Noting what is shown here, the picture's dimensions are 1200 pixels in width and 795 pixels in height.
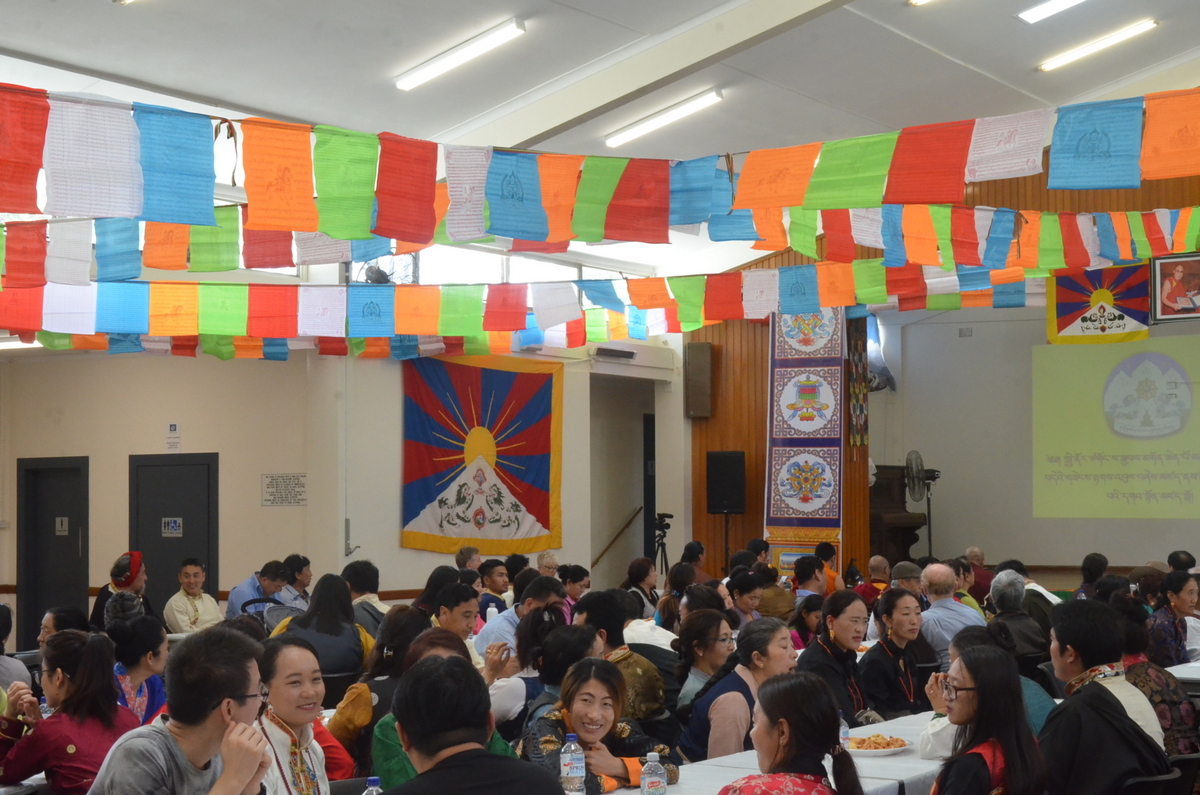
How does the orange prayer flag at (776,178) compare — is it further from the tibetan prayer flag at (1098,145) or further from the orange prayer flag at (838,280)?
the orange prayer flag at (838,280)

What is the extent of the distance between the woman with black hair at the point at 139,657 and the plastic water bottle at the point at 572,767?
1892mm

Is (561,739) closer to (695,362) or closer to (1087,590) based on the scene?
(1087,590)

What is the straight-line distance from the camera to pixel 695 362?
1452cm

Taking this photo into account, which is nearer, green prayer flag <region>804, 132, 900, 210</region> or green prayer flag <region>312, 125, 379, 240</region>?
green prayer flag <region>312, 125, 379, 240</region>

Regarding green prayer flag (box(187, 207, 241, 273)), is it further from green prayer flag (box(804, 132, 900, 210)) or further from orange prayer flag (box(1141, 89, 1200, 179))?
orange prayer flag (box(1141, 89, 1200, 179))

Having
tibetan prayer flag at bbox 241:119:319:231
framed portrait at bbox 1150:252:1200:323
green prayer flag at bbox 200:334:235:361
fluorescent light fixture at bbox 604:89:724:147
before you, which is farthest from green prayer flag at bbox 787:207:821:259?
framed portrait at bbox 1150:252:1200:323

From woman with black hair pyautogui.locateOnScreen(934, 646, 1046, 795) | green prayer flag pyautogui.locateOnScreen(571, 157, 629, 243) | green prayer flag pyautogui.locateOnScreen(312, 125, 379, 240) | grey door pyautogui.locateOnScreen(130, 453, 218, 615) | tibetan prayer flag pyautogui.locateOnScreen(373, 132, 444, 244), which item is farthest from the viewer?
grey door pyautogui.locateOnScreen(130, 453, 218, 615)

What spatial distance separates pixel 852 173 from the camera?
6.09 metres

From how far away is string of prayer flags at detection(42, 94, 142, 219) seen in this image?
203 inches

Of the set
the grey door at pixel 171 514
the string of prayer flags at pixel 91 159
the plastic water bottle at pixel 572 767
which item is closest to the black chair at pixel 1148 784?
the plastic water bottle at pixel 572 767

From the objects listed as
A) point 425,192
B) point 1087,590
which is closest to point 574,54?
point 425,192

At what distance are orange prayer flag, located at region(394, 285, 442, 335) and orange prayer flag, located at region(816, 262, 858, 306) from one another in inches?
121

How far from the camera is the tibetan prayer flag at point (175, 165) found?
5.34 meters

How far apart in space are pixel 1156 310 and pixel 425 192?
8.03m
